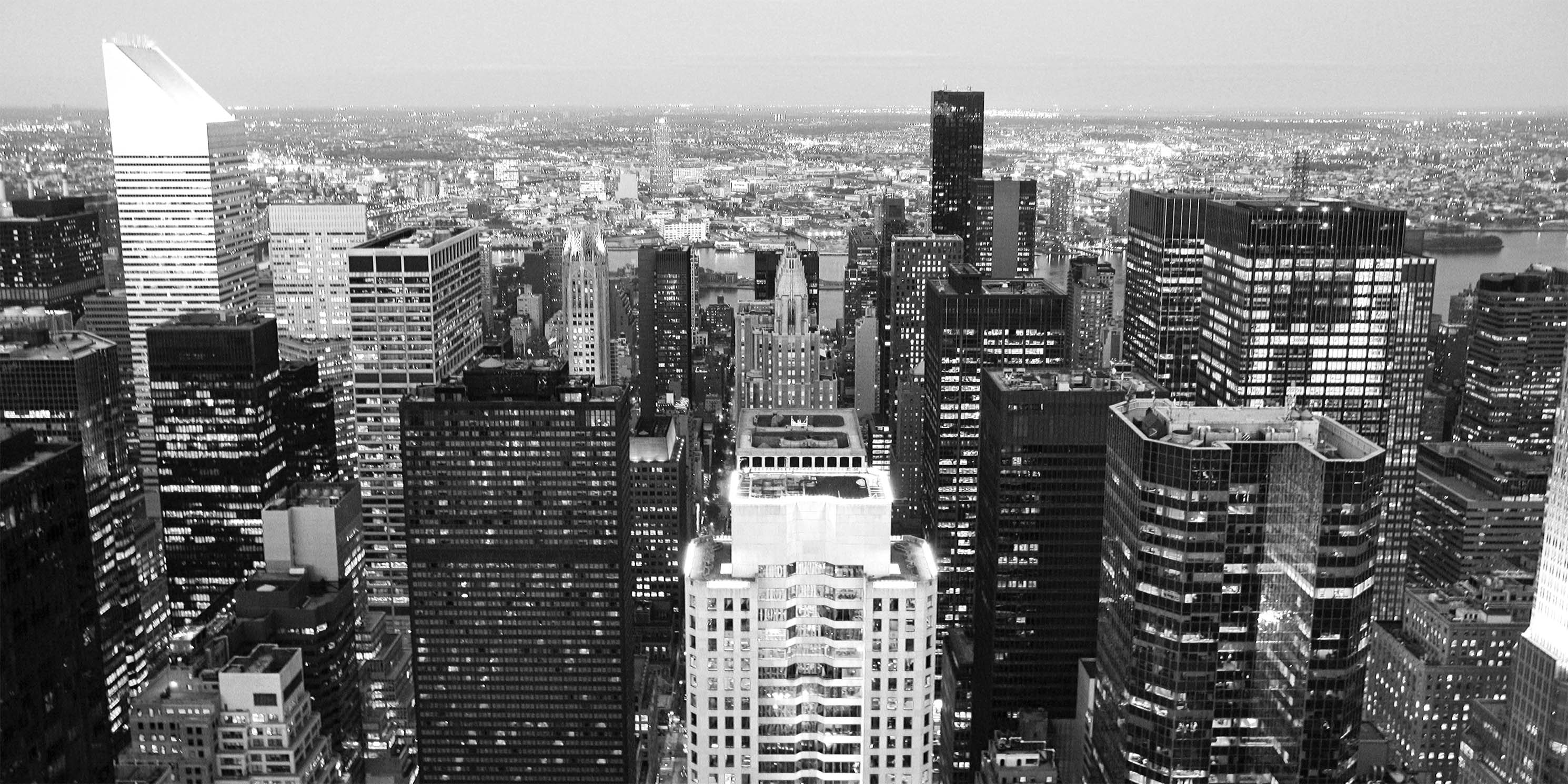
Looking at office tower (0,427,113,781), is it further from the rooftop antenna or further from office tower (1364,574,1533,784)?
office tower (1364,574,1533,784)

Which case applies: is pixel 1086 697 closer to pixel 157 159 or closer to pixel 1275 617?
pixel 1275 617

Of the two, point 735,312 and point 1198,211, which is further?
point 735,312

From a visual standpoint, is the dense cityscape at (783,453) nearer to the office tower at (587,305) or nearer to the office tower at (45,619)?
the office tower at (45,619)

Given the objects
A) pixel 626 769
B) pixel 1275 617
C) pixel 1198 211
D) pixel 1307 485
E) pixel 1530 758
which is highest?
pixel 1198 211

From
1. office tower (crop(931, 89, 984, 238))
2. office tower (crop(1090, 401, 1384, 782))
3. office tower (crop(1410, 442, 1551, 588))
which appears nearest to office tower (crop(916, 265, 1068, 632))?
office tower (crop(1410, 442, 1551, 588))

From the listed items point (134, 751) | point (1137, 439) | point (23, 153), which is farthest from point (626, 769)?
point (23, 153)

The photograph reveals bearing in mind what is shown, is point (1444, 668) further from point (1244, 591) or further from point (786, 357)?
point (786, 357)
